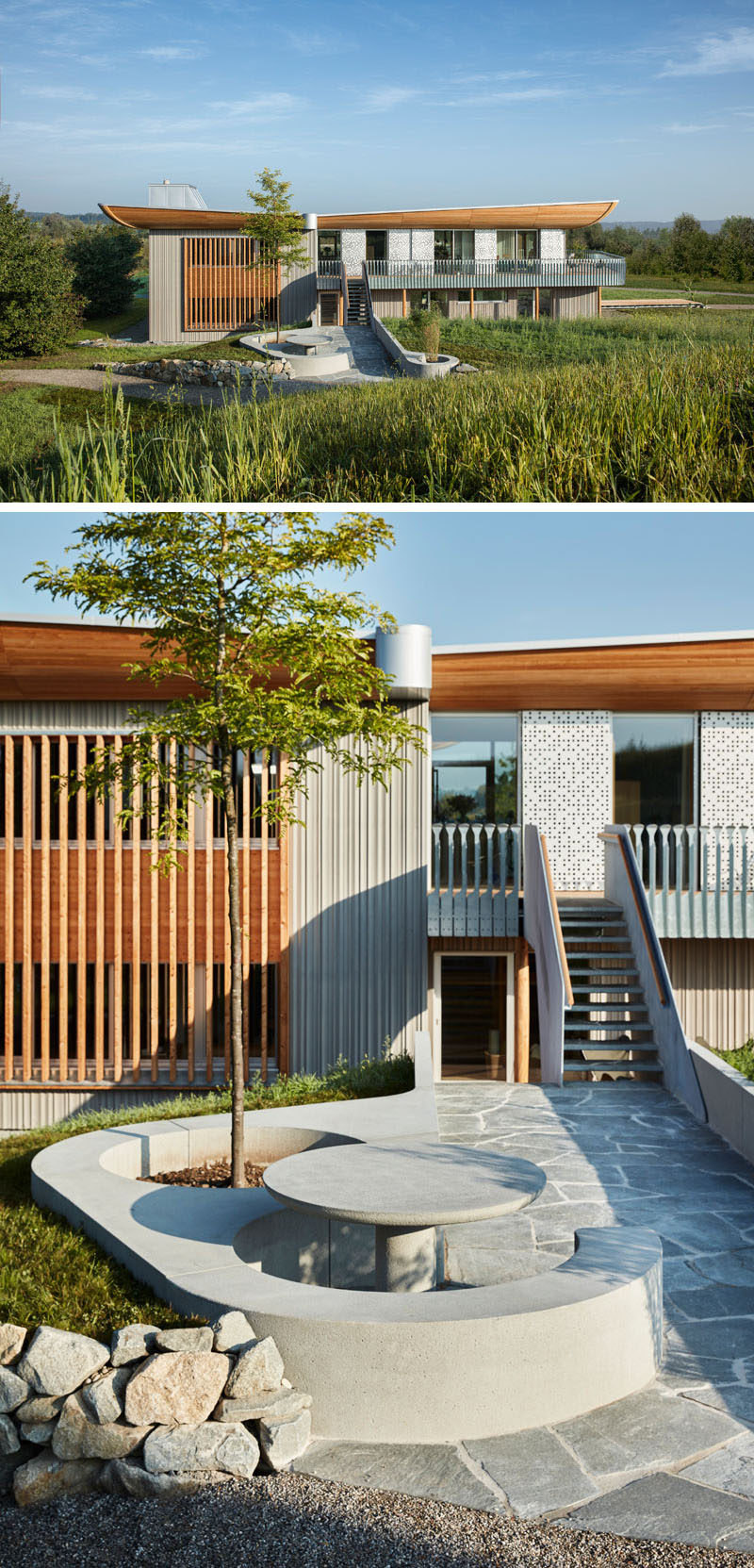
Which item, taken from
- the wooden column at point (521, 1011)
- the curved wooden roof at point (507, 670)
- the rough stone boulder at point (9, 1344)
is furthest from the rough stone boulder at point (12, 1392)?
the wooden column at point (521, 1011)

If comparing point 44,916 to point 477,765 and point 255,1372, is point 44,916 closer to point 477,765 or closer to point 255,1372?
point 477,765

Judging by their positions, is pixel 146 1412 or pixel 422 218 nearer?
pixel 146 1412

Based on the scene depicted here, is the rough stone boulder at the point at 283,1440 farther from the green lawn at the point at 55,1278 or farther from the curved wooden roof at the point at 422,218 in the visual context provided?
the curved wooden roof at the point at 422,218

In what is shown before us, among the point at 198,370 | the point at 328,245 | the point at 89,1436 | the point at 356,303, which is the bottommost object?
the point at 89,1436

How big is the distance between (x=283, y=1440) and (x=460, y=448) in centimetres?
578

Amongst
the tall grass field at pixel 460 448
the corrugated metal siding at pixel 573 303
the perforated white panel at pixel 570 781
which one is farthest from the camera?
the perforated white panel at pixel 570 781

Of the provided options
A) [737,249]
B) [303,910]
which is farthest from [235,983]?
[737,249]

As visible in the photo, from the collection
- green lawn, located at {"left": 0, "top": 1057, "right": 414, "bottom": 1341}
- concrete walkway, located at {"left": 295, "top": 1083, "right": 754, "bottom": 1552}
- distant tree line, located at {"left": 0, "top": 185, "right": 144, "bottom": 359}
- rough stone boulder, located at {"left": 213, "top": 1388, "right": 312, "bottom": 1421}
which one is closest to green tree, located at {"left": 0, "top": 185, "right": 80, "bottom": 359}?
distant tree line, located at {"left": 0, "top": 185, "right": 144, "bottom": 359}

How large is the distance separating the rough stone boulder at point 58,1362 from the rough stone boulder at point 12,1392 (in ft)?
0.09

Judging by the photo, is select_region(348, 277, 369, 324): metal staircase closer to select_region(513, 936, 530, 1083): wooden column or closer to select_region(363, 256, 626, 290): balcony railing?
select_region(363, 256, 626, 290): balcony railing

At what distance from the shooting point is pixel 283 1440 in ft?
12.0

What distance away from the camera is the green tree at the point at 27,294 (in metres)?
15.6

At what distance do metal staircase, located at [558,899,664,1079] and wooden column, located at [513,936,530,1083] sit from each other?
52 centimetres

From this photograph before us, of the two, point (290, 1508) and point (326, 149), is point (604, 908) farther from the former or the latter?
point (290, 1508)
